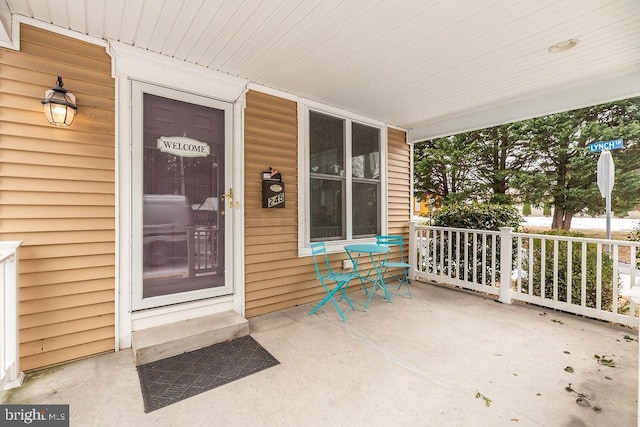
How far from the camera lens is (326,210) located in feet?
13.6

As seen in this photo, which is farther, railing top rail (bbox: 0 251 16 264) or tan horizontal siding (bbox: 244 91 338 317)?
tan horizontal siding (bbox: 244 91 338 317)

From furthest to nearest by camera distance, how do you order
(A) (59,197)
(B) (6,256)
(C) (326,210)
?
(C) (326,210) < (A) (59,197) < (B) (6,256)

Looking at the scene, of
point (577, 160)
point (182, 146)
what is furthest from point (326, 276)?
point (577, 160)

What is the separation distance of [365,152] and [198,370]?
3.70 m

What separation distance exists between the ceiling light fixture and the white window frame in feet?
7.87

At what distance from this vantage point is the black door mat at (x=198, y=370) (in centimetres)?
201

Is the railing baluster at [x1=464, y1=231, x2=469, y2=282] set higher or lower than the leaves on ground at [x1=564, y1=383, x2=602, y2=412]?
higher

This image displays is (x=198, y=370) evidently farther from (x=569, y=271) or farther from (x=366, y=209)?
(x=569, y=271)

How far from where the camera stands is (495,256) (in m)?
4.16

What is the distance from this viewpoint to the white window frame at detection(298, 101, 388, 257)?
3.80 metres

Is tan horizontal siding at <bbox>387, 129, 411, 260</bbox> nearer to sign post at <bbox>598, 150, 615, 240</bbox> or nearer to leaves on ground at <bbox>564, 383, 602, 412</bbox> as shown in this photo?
sign post at <bbox>598, 150, 615, 240</bbox>

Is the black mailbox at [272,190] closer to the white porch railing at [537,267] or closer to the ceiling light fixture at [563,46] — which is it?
the white porch railing at [537,267]

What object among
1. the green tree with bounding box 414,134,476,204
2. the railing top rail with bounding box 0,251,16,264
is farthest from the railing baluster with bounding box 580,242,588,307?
the railing top rail with bounding box 0,251,16,264

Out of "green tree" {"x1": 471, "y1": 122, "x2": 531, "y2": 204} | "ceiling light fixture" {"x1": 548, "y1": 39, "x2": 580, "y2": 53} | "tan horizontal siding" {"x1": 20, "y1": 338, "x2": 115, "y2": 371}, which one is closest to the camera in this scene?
"tan horizontal siding" {"x1": 20, "y1": 338, "x2": 115, "y2": 371}
